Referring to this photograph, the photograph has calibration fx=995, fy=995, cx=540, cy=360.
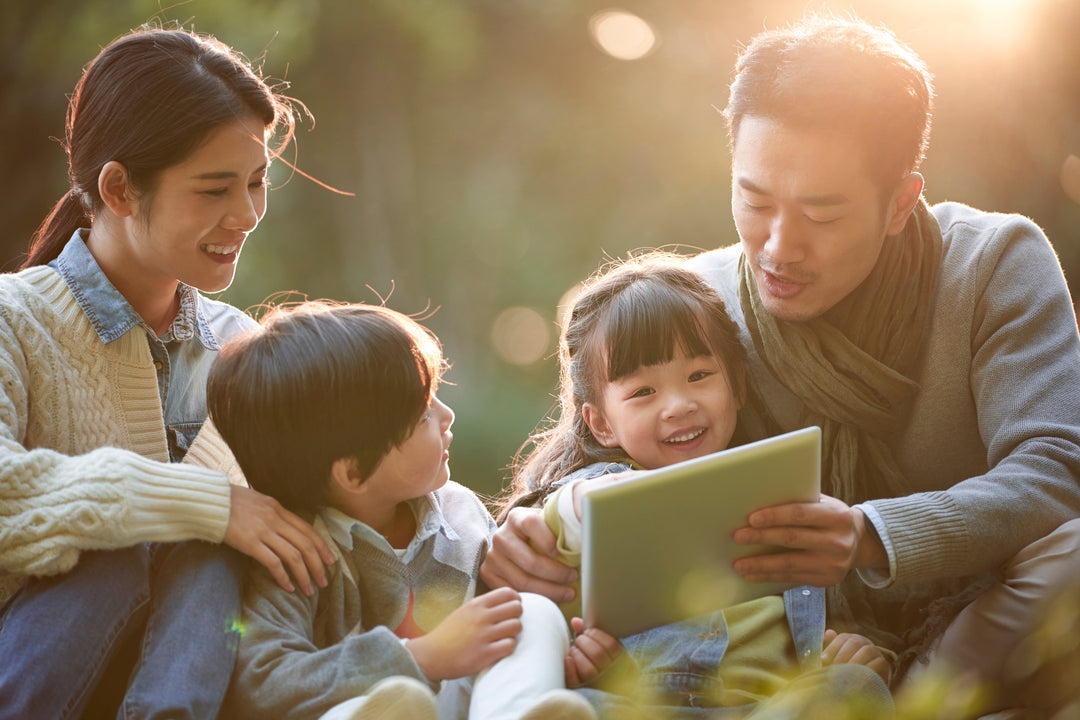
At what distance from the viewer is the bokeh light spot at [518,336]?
6414mm

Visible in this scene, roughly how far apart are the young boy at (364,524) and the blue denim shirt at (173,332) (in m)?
0.29

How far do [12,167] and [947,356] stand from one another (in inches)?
161

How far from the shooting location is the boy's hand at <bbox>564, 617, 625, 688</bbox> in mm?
1387

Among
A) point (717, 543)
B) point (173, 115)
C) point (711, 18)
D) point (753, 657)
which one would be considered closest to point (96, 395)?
point (173, 115)

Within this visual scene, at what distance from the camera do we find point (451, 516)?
168 cm

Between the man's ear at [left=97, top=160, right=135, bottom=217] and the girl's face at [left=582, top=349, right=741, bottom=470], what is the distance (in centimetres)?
89

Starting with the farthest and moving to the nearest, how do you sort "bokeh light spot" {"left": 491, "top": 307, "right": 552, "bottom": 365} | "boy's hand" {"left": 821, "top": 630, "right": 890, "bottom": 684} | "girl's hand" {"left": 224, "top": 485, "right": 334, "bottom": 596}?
"bokeh light spot" {"left": 491, "top": 307, "right": 552, "bottom": 365} → "boy's hand" {"left": 821, "top": 630, "right": 890, "bottom": 684} → "girl's hand" {"left": 224, "top": 485, "right": 334, "bottom": 596}

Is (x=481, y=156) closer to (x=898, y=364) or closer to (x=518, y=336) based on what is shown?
(x=518, y=336)

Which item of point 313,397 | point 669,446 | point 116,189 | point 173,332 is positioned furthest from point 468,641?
point 116,189

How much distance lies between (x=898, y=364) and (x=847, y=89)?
51 cm

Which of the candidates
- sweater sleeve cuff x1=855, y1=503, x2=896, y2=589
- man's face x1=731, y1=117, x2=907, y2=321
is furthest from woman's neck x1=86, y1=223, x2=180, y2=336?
sweater sleeve cuff x1=855, y1=503, x2=896, y2=589

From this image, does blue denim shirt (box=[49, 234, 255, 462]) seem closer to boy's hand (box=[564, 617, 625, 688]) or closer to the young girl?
the young girl

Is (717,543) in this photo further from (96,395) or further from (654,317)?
(96,395)

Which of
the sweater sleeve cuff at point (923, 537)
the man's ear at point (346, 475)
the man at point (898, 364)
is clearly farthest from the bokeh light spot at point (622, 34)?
the man's ear at point (346, 475)
